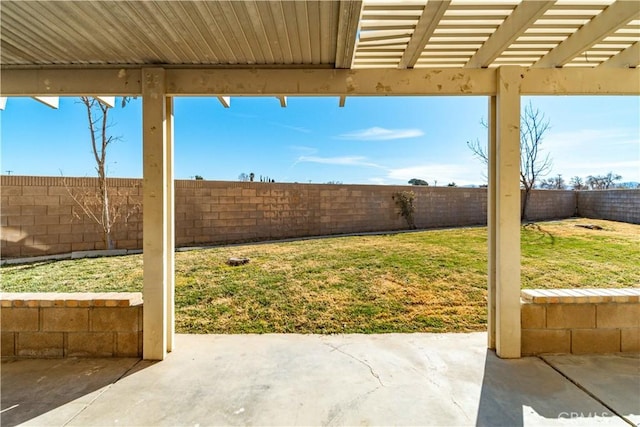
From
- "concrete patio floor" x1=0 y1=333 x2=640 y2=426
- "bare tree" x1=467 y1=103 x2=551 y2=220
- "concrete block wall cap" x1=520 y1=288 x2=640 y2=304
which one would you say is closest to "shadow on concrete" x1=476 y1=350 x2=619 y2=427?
"concrete patio floor" x1=0 y1=333 x2=640 y2=426

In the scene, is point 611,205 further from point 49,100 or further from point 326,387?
point 49,100

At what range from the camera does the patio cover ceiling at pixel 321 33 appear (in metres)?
1.90

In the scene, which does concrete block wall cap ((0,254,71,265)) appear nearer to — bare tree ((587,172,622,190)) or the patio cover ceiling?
the patio cover ceiling

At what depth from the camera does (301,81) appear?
9.09 feet

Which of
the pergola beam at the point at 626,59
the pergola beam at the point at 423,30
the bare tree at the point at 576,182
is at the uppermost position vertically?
the bare tree at the point at 576,182

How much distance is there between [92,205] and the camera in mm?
7055

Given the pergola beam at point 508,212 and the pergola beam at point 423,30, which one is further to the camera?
the pergola beam at point 508,212

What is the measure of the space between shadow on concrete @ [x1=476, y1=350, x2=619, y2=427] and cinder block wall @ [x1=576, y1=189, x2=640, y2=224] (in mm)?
12744

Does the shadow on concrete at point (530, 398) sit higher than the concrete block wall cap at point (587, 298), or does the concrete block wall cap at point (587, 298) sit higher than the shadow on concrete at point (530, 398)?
the concrete block wall cap at point (587, 298)

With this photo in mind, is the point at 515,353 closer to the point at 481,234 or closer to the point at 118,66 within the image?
the point at 118,66

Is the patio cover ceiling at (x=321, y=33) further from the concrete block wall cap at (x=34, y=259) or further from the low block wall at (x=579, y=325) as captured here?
the concrete block wall cap at (x=34, y=259)

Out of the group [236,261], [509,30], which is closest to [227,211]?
[236,261]

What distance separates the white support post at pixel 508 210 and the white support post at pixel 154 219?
319 cm

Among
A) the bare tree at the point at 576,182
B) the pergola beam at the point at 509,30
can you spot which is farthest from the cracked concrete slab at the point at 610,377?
the bare tree at the point at 576,182
